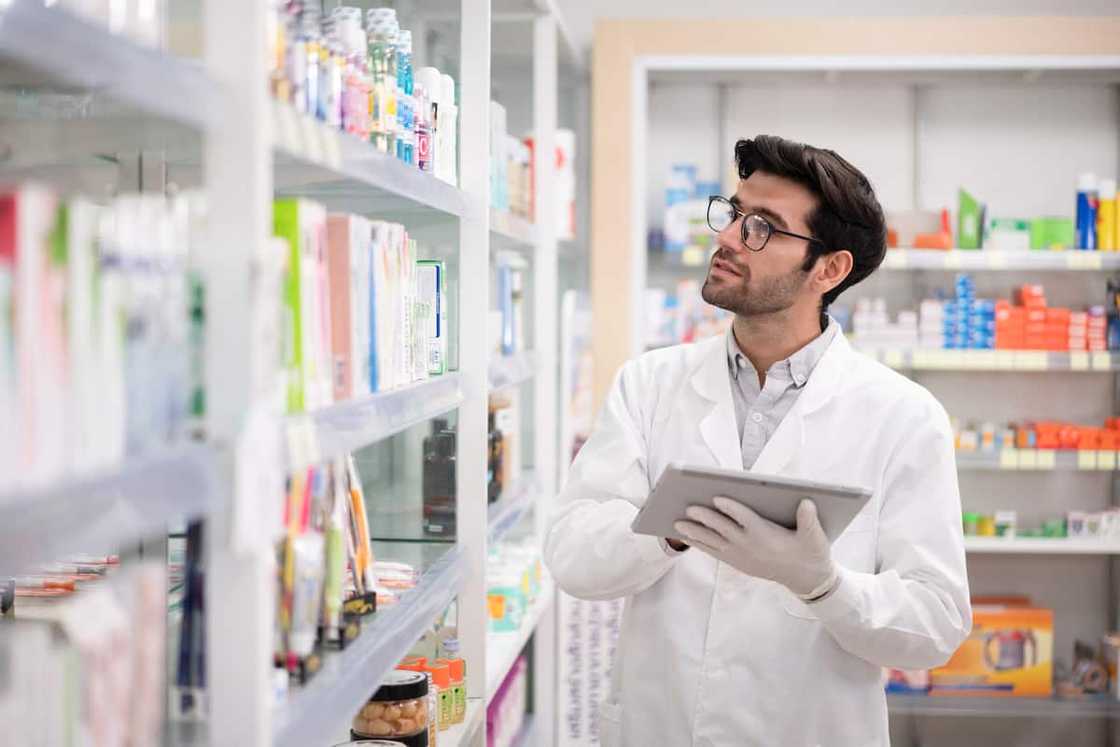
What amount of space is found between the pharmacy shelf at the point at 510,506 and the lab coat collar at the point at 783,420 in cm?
83

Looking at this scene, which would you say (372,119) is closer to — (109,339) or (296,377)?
(296,377)

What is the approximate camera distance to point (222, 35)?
4.50ft

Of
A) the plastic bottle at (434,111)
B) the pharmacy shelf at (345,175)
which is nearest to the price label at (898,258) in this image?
the pharmacy shelf at (345,175)

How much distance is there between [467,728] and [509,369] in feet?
3.45

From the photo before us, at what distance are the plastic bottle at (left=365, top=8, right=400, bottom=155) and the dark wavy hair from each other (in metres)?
0.88

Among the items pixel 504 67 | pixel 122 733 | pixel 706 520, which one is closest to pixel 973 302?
pixel 504 67

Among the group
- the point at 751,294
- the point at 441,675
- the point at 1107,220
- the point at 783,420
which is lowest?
the point at 441,675

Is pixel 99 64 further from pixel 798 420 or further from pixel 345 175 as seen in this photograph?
pixel 798 420

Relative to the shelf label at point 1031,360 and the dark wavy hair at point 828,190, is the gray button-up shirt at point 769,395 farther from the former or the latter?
the shelf label at point 1031,360

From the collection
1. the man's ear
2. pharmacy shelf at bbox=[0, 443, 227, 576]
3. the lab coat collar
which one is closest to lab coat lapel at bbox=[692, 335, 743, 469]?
the lab coat collar

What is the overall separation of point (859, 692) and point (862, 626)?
11.3 inches

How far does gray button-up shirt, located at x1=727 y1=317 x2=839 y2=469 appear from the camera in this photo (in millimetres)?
2570

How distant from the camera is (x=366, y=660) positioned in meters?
1.89

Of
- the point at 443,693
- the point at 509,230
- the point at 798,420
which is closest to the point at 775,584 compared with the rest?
the point at 798,420
